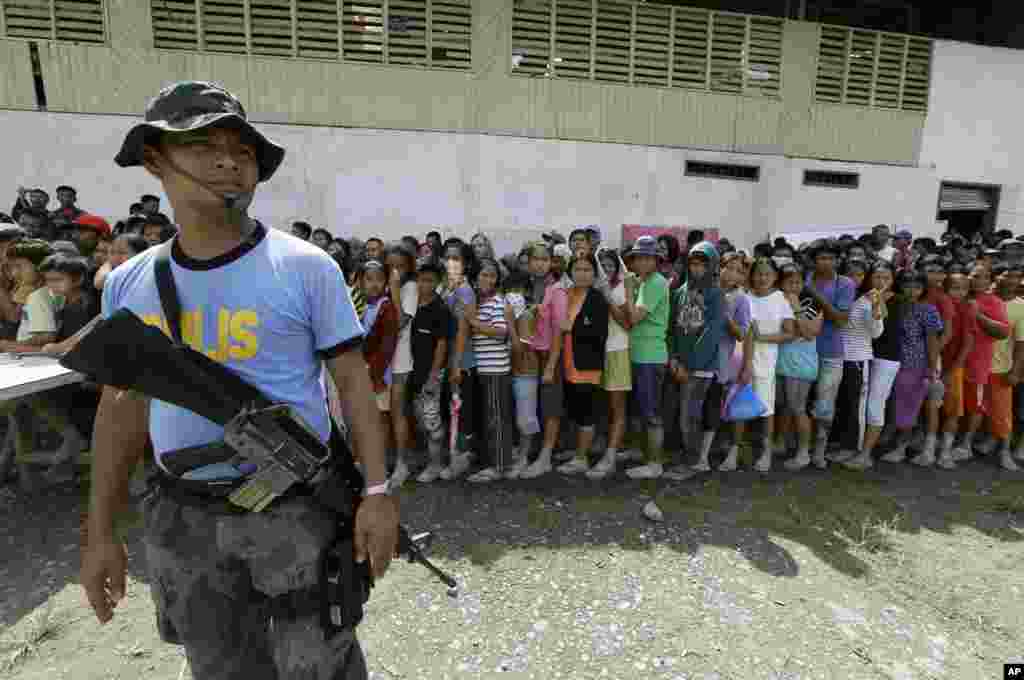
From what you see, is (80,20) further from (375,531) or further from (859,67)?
(859,67)

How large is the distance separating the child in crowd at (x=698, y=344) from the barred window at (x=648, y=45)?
23.0 ft

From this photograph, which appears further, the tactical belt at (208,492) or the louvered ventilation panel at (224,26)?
the louvered ventilation panel at (224,26)

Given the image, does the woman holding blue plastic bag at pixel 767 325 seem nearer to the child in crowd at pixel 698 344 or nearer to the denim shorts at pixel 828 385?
the child in crowd at pixel 698 344

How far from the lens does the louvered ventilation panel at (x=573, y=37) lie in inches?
367

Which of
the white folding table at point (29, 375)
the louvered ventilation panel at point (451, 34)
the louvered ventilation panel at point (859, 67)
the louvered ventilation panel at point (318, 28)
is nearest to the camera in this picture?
the white folding table at point (29, 375)

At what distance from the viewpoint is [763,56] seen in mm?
10008

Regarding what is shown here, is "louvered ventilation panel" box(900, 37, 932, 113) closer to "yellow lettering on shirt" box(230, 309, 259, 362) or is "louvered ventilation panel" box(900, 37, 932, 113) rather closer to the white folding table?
"yellow lettering on shirt" box(230, 309, 259, 362)

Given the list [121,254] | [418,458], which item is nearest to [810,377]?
[418,458]

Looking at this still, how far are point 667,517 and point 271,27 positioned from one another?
9413 mm

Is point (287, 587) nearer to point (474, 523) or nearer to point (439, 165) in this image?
point (474, 523)

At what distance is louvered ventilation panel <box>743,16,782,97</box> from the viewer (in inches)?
391

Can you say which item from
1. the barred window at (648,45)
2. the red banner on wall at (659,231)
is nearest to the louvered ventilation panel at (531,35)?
the barred window at (648,45)

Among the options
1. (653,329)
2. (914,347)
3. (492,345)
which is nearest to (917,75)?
(914,347)

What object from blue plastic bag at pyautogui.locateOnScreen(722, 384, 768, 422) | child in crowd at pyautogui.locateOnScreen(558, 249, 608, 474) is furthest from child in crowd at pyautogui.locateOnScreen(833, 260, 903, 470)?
child in crowd at pyautogui.locateOnScreen(558, 249, 608, 474)
